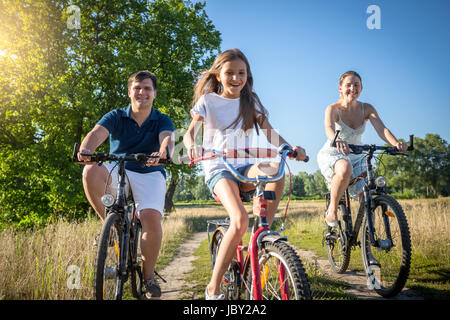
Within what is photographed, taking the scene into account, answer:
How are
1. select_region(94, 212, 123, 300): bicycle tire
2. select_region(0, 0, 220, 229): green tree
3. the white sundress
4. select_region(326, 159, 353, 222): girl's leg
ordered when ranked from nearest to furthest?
select_region(94, 212, 123, 300): bicycle tire < select_region(326, 159, 353, 222): girl's leg < the white sundress < select_region(0, 0, 220, 229): green tree

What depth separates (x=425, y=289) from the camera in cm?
314

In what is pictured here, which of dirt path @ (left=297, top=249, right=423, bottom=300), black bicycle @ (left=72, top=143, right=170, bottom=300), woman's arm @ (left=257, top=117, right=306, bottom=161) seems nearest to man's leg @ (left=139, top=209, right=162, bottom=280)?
black bicycle @ (left=72, top=143, right=170, bottom=300)

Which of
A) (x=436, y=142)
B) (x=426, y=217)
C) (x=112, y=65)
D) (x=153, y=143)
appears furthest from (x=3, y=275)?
(x=436, y=142)

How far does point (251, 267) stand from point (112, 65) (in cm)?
A: 1174

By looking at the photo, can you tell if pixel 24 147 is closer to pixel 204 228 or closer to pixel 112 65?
pixel 112 65

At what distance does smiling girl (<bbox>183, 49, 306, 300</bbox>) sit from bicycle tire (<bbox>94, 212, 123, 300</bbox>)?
2.84 feet

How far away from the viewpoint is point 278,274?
69.2 inches

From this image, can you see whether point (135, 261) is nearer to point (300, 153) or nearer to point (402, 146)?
point (300, 153)

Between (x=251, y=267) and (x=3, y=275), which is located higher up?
(x=251, y=267)

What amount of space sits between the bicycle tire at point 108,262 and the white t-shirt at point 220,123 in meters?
1.04

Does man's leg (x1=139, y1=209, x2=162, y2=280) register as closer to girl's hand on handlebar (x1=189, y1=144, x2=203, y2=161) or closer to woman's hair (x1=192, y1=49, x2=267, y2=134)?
girl's hand on handlebar (x1=189, y1=144, x2=203, y2=161)

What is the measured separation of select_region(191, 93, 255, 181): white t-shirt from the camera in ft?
8.55

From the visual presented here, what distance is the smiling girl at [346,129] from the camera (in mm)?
3838

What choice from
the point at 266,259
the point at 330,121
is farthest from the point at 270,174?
the point at 330,121
